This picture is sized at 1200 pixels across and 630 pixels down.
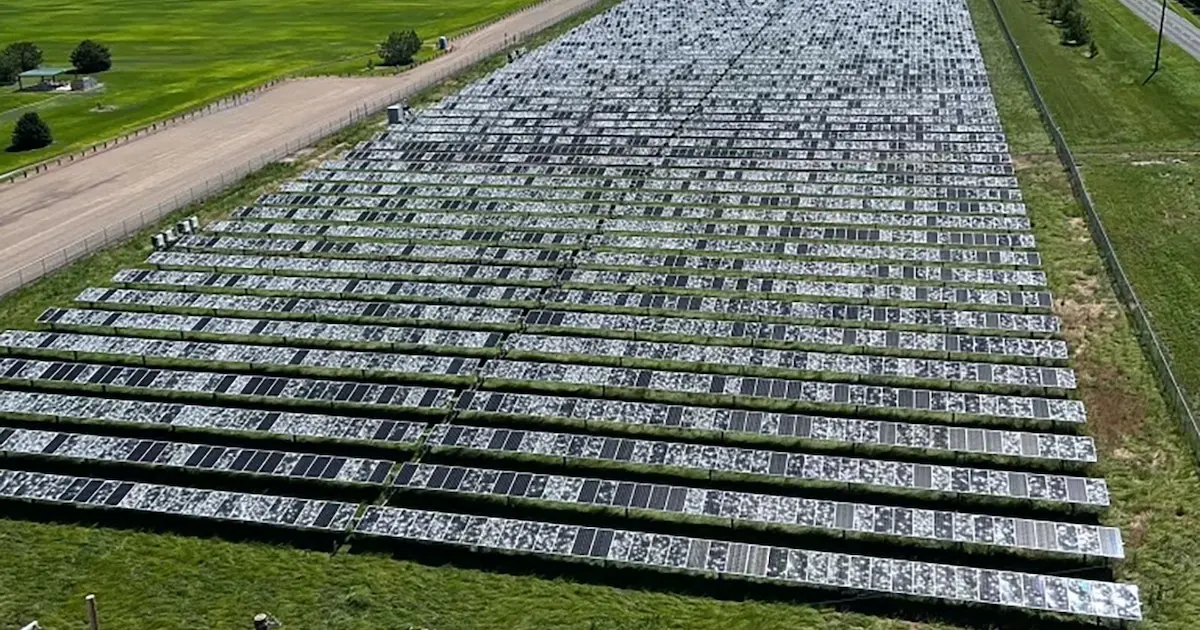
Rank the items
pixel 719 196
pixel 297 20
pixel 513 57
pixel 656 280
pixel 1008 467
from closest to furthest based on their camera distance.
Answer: pixel 1008 467 < pixel 656 280 < pixel 719 196 < pixel 513 57 < pixel 297 20

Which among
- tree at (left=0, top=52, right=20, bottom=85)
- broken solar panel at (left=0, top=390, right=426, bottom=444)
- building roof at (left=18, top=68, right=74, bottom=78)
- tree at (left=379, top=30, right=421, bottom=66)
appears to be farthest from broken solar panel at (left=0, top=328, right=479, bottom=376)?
tree at (left=0, top=52, right=20, bottom=85)

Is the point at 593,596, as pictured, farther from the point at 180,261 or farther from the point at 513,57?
the point at 513,57

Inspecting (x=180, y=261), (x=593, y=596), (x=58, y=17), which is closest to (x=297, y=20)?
(x=58, y=17)

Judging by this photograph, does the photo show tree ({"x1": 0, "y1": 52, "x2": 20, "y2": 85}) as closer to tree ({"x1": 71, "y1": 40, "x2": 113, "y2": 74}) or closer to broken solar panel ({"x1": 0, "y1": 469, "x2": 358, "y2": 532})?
tree ({"x1": 71, "y1": 40, "x2": 113, "y2": 74})

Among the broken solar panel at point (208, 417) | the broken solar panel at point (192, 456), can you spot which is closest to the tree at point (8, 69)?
the broken solar panel at point (208, 417)

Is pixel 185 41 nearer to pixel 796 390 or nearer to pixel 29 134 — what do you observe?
pixel 29 134

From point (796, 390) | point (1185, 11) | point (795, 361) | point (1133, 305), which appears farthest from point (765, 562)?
point (1185, 11)

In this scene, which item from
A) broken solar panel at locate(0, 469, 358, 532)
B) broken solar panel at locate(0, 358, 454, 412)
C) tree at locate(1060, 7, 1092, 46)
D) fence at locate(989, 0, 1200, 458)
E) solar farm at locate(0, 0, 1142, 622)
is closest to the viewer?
solar farm at locate(0, 0, 1142, 622)

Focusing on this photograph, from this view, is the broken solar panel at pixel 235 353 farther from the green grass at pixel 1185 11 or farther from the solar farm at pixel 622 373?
the green grass at pixel 1185 11
